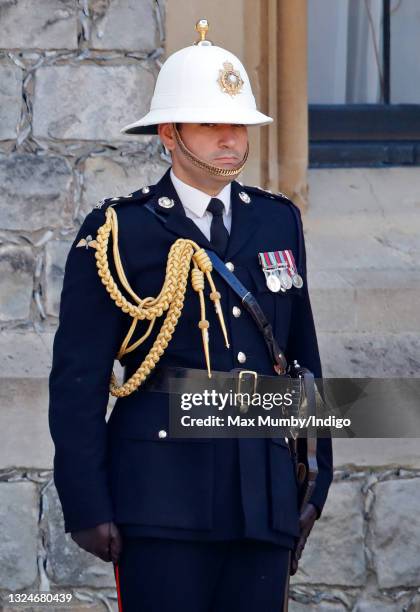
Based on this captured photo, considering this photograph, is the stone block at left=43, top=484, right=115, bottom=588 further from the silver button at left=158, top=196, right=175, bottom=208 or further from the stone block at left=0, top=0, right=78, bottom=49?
the silver button at left=158, top=196, right=175, bottom=208

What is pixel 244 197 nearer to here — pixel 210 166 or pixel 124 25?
pixel 210 166

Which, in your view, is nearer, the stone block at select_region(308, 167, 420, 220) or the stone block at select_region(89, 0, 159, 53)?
the stone block at select_region(89, 0, 159, 53)

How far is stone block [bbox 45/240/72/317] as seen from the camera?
4.68 metres

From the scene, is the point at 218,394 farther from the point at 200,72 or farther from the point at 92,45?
the point at 92,45

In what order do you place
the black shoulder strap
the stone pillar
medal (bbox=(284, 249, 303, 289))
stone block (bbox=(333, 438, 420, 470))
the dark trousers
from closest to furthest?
the dark trousers → the black shoulder strap → medal (bbox=(284, 249, 303, 289)) → stone block (bbox=(333, 438, 420, 470)) → the stone pillar

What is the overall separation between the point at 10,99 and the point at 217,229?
1597 millimetres

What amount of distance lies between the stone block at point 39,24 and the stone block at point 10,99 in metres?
0.08

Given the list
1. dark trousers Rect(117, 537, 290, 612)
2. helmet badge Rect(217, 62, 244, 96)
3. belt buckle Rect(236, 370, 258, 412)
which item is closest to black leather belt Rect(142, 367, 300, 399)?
belt buckle Rect(236, 370, 258, 412)

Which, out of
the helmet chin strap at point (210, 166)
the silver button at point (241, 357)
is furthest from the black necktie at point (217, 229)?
the silver button at point (241, 357)

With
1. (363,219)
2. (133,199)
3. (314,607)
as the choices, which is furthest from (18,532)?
(133,199)

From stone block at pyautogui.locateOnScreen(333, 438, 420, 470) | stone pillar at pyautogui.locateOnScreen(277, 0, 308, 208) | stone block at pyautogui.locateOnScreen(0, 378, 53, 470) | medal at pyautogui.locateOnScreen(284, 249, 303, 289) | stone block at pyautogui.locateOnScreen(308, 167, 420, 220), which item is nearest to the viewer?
medal at pyautogui.locateOnScreen(284, 249, 303, 289)

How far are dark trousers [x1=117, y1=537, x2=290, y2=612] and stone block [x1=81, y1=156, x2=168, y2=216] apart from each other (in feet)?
5.81

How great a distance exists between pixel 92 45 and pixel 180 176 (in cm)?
151

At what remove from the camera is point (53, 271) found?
4.69 metres
